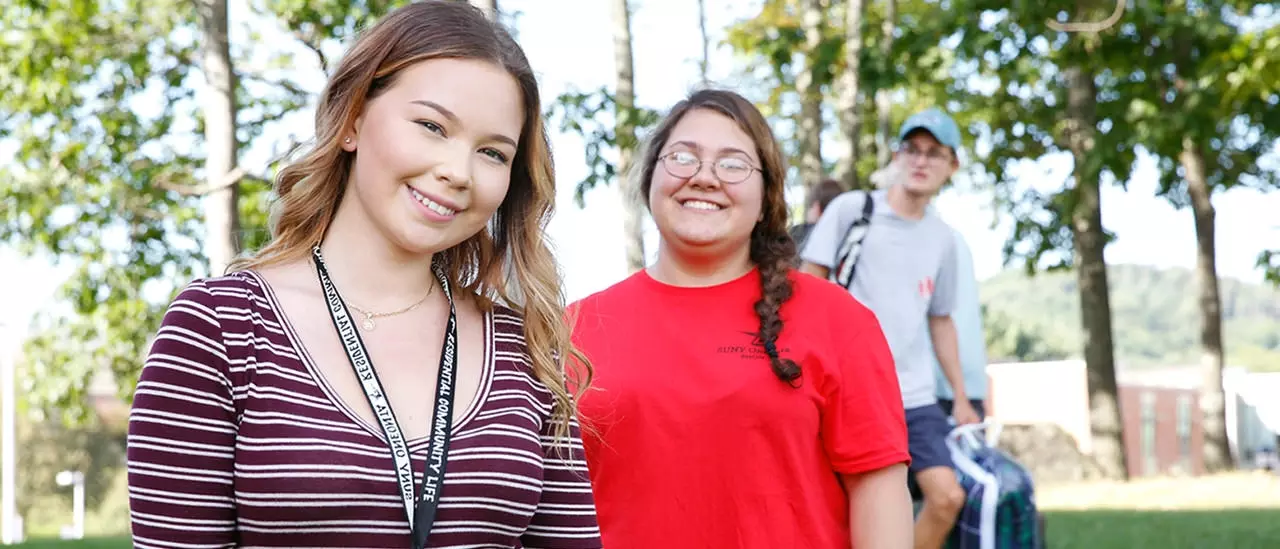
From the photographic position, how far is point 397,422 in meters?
2.41

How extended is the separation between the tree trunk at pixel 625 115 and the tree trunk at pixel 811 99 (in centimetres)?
308

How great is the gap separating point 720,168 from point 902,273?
2187 mm

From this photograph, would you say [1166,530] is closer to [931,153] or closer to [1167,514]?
[1167,514]

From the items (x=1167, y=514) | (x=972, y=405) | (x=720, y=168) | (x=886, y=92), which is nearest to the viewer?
Result: (x=720, y=168)

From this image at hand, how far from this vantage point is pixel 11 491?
3738 cm

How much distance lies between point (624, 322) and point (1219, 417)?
22610 millimetres

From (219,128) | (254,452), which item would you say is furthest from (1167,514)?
(254,452)

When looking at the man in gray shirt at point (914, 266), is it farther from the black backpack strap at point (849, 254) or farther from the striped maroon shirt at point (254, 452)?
the striped maroon shirt at point (254, 452)

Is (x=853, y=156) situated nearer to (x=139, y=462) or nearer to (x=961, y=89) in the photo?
(x=961, y=89)

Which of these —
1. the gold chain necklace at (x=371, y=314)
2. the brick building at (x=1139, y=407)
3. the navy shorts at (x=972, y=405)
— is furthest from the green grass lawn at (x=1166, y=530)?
the brick building at (x=1139, y=407)

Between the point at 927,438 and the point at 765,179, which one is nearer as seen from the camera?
the point at 765,179

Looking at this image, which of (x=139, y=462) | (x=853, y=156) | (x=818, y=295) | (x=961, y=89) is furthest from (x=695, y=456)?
(x=961, y=89)

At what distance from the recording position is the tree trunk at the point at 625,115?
Answer: 464 inches

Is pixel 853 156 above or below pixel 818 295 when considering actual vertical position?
above
